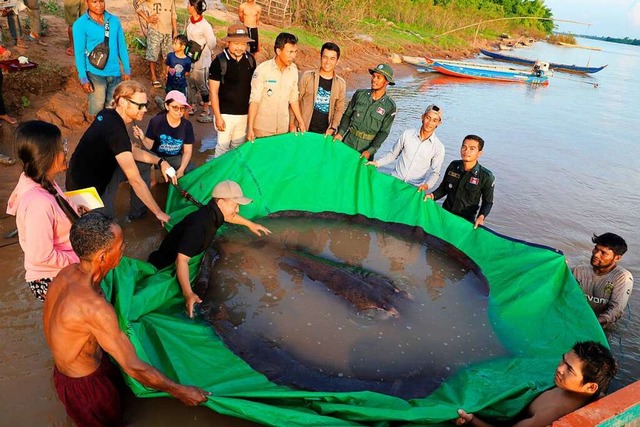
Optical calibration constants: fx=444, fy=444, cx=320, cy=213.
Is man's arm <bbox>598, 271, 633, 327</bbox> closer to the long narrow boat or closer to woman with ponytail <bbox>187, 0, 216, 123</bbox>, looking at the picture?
woman with ponytail <bbox>187, 0, 216, 123</bbox>

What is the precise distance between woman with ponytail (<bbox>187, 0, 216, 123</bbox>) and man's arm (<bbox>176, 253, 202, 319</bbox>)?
5.21 meters

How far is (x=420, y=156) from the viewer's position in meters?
5.05

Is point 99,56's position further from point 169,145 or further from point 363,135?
point 363,135

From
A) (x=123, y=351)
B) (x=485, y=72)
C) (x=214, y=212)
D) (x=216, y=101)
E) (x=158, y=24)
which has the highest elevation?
(x=485, y=72)

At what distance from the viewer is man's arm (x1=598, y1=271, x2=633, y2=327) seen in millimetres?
3869

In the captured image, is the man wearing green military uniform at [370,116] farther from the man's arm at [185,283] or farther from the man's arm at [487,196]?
the man's arm at [185,283]

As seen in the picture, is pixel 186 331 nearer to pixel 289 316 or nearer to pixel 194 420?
pixel 194 420

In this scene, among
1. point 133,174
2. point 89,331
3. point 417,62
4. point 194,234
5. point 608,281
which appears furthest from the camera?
point 417,62

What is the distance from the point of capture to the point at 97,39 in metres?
5.52

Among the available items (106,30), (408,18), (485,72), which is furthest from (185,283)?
(408,18)

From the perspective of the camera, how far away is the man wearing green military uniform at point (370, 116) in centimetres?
505

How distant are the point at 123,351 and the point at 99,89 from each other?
4.55 meters

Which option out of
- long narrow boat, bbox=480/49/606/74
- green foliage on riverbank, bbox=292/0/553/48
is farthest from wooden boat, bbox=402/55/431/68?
long narrow boat, bbox=480/49/606/74

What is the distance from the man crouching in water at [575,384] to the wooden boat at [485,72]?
60.0 ft
